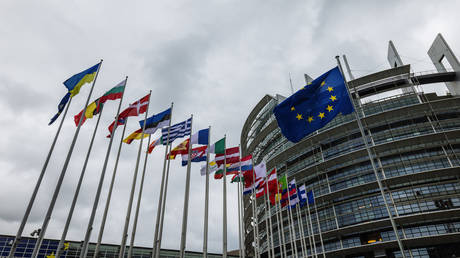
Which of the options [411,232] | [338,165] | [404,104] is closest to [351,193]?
[338,165]

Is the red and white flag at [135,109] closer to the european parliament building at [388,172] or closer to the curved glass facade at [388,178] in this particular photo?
the european parliament building at [388,172]

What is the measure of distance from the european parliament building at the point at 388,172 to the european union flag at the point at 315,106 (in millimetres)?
17595

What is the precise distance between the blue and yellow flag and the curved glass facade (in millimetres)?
23330

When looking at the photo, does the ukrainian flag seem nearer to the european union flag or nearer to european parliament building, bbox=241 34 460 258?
the european union flag

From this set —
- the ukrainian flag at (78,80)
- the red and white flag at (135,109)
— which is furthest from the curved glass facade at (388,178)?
the ukrainian flag at (78,80)

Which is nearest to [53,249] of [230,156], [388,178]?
[230,156]

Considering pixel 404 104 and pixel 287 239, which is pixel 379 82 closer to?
pixel 404 104

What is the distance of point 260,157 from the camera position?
182ft

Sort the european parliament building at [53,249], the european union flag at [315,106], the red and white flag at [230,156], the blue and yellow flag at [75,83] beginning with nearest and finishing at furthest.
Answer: the european union flag at [315,106] → the blue and yellow flag at [75,83] → the red and white flag at [230,156] → the european parliament building at [53,249]

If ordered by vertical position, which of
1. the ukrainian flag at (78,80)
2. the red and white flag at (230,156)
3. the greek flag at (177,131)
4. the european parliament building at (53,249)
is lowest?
the european parliament building at (53,249)

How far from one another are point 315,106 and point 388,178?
26523mm

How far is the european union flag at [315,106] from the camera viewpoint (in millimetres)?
12891

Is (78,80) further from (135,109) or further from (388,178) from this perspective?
(388,178)

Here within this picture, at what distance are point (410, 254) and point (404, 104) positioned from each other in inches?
832
